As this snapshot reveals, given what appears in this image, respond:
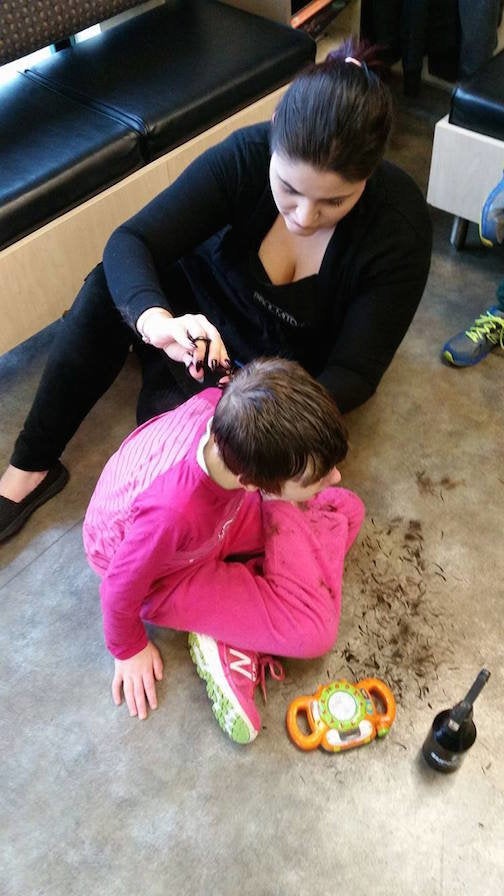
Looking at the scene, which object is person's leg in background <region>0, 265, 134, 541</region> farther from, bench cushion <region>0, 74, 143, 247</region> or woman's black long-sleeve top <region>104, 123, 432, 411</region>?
bench cushion <region>0, 74, 143, 247</region>

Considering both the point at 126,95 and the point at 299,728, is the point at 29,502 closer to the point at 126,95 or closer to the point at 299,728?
the point at 299,728

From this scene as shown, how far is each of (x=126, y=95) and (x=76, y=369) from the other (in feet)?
2.39

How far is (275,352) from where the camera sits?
1391 millimetres

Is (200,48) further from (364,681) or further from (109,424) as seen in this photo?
(364,681)

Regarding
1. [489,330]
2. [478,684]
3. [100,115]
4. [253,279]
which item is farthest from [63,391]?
[489,330]

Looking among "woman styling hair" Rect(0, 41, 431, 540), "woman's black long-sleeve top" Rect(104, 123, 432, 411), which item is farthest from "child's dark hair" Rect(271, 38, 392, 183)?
"woman's black long-sleeve top" Rect(104, 123, 432, 411)

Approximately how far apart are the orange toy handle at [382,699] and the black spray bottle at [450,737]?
65 mm

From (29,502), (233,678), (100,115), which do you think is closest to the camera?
(233,678)

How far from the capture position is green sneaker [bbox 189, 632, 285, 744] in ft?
3.80

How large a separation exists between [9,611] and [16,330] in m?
0.62

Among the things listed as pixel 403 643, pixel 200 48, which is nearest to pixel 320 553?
pixel 403 643

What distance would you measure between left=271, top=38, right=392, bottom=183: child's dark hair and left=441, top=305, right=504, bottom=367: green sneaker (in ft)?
2.62

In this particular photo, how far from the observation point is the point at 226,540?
1.27 metres

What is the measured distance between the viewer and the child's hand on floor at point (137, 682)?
1.22 meters
